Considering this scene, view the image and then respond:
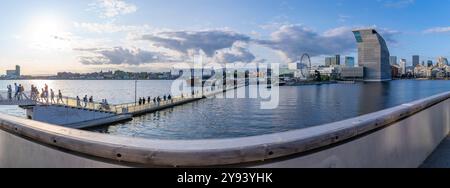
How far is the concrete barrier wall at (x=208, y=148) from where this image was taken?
257 cm

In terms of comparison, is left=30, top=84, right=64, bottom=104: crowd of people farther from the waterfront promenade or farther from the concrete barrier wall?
the concrete barrier wall

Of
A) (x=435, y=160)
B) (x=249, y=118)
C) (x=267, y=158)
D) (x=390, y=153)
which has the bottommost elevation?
(x=249, y=118)

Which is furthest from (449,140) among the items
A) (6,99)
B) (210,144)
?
(6,99)

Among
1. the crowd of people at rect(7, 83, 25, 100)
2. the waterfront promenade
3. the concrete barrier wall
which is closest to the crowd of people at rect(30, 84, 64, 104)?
the waterfront promenade

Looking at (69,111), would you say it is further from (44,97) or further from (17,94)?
(17,94)

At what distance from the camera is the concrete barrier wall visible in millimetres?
2566

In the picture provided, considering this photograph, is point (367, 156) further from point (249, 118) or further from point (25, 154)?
point (249, 118)

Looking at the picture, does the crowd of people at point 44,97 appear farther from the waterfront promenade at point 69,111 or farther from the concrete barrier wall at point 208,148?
the concrete barrier wall at point 208,148

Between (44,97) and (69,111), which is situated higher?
(44,97)

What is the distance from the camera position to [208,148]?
2.60 m

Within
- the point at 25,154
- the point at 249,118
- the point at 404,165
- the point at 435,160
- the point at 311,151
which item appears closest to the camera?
the point at 311,151

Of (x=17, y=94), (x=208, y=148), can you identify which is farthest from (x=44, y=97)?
(x=208, y=148)

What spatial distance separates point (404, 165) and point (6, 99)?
1424 inches
